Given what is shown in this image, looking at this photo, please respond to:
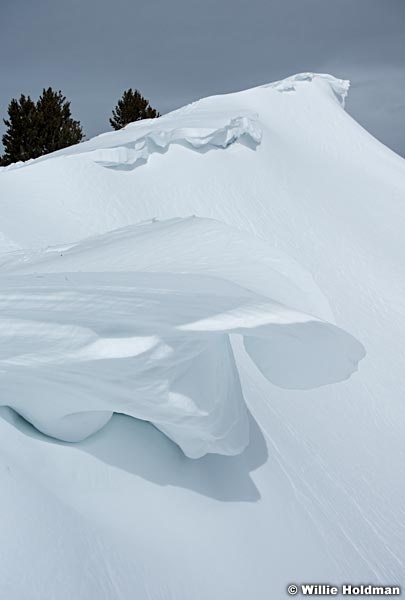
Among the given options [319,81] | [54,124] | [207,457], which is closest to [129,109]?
[54,124]

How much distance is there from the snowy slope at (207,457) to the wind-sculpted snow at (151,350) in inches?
0.5

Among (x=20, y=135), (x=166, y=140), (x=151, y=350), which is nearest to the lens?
(x=151, y=350)

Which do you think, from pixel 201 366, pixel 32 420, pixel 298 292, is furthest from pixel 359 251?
pixel 32 420

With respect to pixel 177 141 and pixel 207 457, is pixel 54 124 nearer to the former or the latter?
pixel 177 141

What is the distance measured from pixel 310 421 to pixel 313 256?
5.63ft

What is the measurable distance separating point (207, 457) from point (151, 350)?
0.44 metres

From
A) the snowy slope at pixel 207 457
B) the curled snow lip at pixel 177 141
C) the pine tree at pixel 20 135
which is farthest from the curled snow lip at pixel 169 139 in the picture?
the pine tree at pixel 20 135

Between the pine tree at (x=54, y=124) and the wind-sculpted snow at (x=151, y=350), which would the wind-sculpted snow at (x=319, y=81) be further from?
the pine tree at (x=54, y=124)

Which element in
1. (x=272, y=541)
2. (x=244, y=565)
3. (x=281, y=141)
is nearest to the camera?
(x=244, y=565)

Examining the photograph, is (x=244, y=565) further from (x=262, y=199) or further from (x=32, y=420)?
(x=262, y=199)

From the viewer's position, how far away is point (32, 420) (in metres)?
1.33

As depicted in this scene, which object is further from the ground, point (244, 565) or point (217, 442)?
point (217, 442)

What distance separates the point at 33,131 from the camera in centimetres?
1639

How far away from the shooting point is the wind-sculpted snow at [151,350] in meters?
1.29
